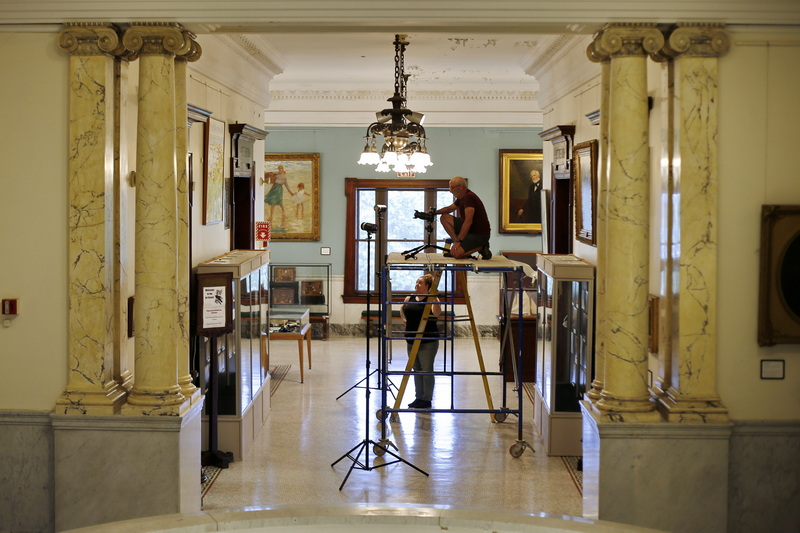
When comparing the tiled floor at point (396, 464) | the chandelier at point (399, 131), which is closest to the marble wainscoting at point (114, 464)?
the tiled floor at point (396, 464)

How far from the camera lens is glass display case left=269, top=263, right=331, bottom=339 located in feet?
50.2

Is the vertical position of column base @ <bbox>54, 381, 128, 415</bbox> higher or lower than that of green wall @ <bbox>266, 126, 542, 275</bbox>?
lower

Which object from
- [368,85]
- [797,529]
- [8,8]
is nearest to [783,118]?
[797,529]

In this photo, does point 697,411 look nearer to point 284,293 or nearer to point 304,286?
point 304,286

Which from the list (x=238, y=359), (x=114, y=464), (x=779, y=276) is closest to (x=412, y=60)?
(x=238, y=359)

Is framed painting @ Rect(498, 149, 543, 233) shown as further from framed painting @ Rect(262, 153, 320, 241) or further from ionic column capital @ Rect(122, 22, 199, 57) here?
ionic column capital @ Rect(122, 22, 199, 57)

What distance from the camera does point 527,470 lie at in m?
7.86

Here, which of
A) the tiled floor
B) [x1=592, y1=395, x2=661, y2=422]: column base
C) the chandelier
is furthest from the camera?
the chandelier

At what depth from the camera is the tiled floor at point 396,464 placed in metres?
7.10

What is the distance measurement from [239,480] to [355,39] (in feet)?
16.5

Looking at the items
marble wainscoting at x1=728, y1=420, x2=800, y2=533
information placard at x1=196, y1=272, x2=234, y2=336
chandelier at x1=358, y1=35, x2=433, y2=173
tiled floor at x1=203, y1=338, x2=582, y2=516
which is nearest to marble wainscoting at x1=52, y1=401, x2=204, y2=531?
tiled floor at x1=203, y1=338, x2=582, y2=516

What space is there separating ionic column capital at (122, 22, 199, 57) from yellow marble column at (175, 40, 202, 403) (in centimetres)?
20

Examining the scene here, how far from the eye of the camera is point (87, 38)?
18.7ft

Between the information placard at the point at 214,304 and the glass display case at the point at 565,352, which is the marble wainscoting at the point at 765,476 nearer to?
the glass display case at the point at 565,352
